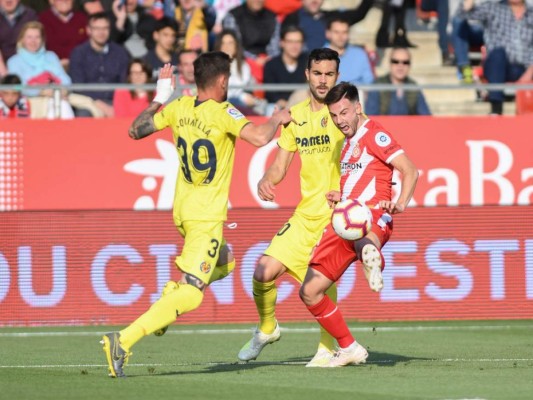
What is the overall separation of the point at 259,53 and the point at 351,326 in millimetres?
5243

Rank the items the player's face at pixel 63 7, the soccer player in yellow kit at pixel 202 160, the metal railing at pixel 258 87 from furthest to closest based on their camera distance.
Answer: the player's face at pixel 63 7
the metal railing at pixel 258 87
the soccer player in yellow kit at pixel 202 160

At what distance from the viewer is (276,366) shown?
10562 millimetres

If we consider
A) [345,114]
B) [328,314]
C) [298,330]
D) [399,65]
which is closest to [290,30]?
[399,65]

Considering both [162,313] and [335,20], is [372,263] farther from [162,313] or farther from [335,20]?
[335,20]

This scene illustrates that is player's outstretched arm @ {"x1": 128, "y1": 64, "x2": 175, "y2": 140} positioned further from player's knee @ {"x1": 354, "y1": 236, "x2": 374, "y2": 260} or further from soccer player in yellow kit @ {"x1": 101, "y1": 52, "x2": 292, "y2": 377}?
player's knee @ {"x1": 354, "y1": 236, "x2": 374, "y2": 260}

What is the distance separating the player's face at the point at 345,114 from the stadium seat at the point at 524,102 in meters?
6.84

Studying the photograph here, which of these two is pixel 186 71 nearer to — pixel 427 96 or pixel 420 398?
pixel 427 96

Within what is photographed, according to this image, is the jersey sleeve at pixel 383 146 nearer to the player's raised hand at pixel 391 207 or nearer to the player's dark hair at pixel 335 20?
the player's raised hand at pixel 391 207

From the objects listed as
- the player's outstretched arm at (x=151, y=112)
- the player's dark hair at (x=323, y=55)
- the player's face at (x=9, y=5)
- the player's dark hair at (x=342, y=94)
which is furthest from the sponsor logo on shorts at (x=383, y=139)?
the player's face at (x=9, y=5)

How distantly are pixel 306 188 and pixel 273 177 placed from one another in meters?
0.33

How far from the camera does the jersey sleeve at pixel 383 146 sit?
1007 cm

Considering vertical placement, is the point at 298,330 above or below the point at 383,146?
below

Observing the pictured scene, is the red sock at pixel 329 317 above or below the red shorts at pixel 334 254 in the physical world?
below

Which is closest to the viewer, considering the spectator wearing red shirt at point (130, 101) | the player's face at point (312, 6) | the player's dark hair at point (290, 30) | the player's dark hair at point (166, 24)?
the spectator wearing red shirt at point (130, 101)
